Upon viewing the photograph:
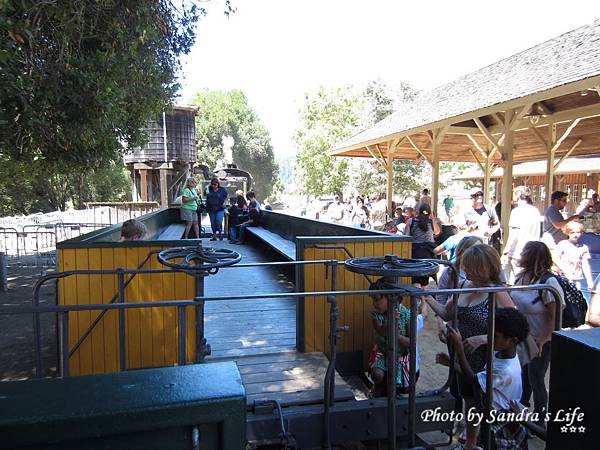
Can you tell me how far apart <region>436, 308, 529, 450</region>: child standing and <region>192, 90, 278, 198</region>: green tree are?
5637cm

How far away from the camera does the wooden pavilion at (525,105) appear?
763cm

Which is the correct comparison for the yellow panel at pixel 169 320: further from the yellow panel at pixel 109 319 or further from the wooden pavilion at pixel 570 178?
the wooden pavilion at pixel 570 178

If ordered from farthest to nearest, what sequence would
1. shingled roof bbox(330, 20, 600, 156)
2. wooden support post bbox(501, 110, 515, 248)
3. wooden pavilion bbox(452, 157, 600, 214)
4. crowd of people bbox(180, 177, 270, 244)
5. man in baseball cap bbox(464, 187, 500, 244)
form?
wooden pavilion bbox(452, 157, 600, 214), crowd of people bbox(180, 177, 270, 244), wooden support post bbox(501, 110, 515, 248), man in baseball cap bbox(464, 187, 500, 244), shingled roof bbox(330, 20, 600, 156)

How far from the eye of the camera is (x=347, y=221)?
1645 centimetres

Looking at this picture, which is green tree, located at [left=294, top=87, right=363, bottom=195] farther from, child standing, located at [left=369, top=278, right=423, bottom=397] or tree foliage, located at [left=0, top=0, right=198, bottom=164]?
child standing, located at [left=369, top=278, right=423, bottom=397]

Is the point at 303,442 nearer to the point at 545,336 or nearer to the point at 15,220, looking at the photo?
the point at 545,336

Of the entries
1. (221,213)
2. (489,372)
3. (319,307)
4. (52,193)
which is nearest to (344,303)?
(319,307)

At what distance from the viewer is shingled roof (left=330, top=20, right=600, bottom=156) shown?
750 cm

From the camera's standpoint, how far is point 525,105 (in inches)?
324

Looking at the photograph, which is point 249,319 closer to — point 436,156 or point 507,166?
point 507,166

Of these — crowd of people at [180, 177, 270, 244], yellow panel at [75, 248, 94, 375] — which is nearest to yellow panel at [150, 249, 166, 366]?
yellow panel at [75, 248, 94, 375]

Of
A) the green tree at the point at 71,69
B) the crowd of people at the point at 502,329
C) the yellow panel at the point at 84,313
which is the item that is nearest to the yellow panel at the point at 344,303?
the crowd of people at the point at 502,329

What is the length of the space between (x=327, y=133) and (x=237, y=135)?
27.0 m

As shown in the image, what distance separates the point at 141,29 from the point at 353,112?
1219 inches
